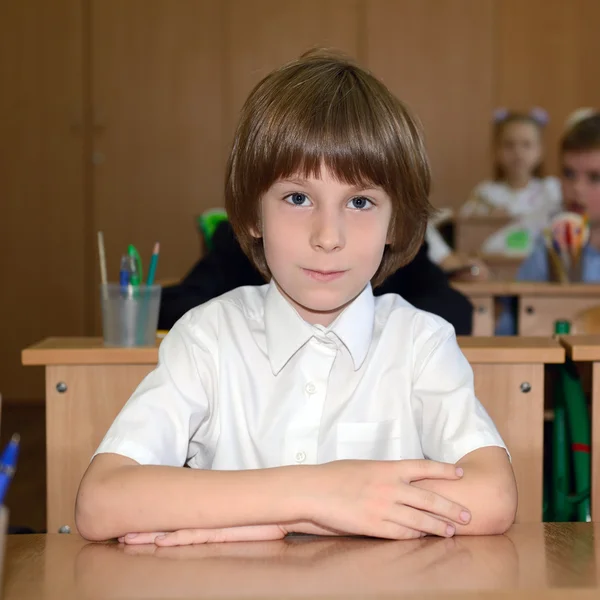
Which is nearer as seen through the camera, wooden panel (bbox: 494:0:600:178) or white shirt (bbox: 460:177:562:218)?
white shirt (bbox: 460:177:562:218)

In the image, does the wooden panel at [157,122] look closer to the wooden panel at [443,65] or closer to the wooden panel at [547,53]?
the wooden panel at [443,65]

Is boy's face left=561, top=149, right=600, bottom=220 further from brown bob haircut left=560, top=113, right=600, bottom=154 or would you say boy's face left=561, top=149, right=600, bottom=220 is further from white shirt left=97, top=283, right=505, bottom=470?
white shirt left=97, top=283, right=505, bottom=470

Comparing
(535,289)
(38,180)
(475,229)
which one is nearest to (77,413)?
(535,289)

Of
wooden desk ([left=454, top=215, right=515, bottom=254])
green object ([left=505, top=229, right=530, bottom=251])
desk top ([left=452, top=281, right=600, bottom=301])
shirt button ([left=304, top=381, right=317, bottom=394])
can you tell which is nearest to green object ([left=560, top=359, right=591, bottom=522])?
shirt button ([left=304, top=381, right=317, bottom=394])

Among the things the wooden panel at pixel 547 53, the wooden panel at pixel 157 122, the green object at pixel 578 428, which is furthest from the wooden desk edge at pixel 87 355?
the wooden panel at pixel 547 53

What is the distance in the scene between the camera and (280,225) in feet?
3.42

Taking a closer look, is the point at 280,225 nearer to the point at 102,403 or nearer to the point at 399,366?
the point at 399,366

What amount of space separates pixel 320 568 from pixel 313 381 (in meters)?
0.47

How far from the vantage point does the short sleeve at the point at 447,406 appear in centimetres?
101

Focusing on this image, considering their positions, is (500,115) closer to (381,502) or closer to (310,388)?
(310,388)

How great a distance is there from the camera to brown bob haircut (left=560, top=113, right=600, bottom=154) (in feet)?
10.9

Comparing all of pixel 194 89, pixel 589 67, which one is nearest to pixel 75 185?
pixel 194 89

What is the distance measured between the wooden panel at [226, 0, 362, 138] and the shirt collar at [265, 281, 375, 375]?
157 inches

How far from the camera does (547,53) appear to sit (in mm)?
5117
